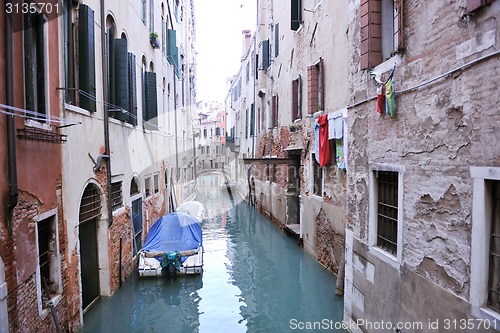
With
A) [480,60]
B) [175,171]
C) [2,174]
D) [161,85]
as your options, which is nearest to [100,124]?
[2,174]

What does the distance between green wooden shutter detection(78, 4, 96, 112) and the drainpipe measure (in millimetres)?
2045

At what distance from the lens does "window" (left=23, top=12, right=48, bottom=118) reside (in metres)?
4.24

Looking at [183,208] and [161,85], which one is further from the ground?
[161,85]

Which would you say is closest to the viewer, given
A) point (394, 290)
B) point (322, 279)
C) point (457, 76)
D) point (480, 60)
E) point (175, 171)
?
point (480, 60)

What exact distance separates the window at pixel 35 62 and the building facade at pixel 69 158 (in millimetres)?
13

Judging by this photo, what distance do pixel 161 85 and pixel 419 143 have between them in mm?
10913

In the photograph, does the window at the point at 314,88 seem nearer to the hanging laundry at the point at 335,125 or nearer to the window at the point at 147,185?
the hanging laundry at the point at 335,125

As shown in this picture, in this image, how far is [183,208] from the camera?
1455 centimetres

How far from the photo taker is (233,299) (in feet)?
24.4

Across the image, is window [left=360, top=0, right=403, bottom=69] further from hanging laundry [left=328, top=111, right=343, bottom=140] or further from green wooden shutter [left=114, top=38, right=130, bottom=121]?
green wooden shutter [left=114, top=38, right=130, bottom=121]

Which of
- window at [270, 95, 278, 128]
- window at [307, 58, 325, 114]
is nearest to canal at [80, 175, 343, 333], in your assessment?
window at [307, 58, 325, 114]

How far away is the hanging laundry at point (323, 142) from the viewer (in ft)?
27.1

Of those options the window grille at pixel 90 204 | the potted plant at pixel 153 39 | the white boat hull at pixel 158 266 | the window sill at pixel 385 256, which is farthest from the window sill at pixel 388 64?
the potted plant at pixel 153 39

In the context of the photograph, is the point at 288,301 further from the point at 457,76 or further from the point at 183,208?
the point at 183,208
